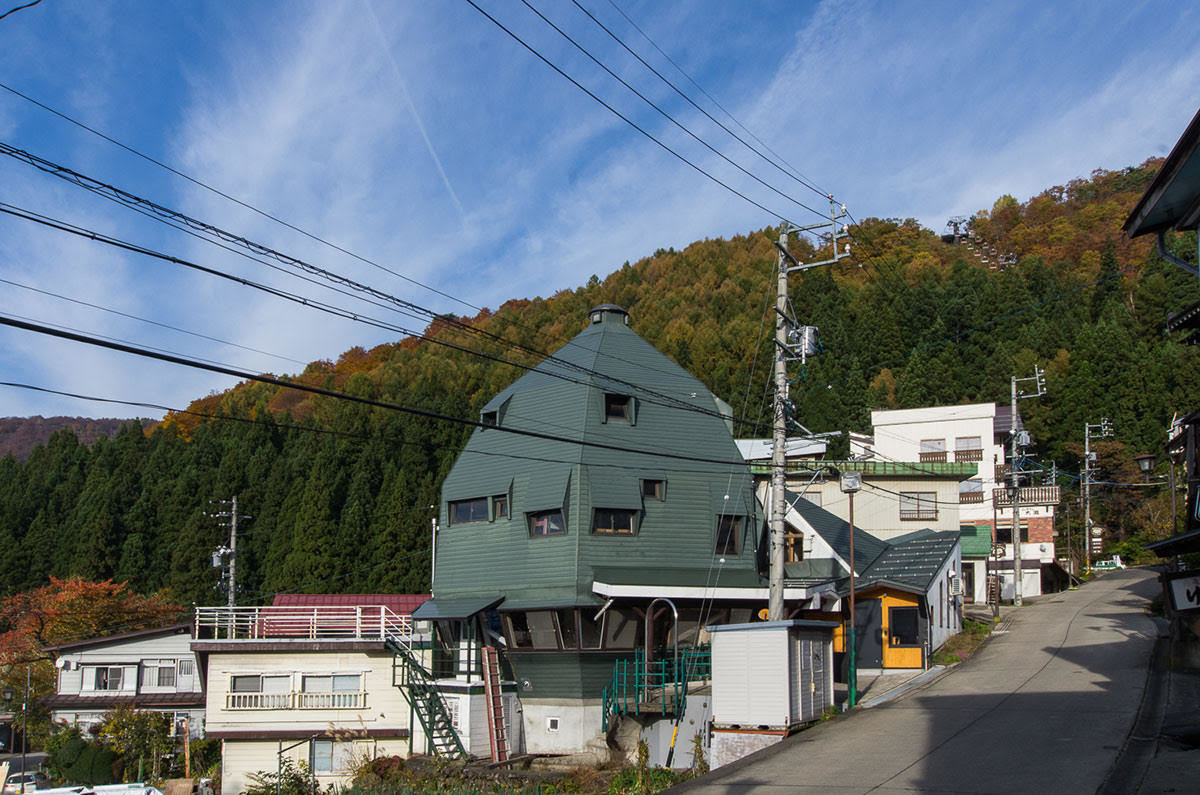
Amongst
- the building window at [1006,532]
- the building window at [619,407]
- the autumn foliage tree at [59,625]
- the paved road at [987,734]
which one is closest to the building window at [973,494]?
the building window at [1006,532]

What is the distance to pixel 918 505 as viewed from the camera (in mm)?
45438

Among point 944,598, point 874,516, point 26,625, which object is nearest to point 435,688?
point 944,598

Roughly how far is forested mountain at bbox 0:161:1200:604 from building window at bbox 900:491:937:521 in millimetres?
11199

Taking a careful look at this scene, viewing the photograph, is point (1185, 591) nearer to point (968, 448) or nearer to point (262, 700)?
point (262, 700)

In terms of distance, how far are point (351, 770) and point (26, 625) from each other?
34.7 meters

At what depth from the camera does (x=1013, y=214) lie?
5797 inches

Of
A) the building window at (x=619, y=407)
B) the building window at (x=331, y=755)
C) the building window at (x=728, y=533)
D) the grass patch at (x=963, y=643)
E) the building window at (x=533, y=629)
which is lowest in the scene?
the building window at (x=331, y=755)

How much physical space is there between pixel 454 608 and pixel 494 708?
3211mm

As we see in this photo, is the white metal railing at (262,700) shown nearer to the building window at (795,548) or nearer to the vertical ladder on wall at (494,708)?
the vertical ladder on wall at (494,708)

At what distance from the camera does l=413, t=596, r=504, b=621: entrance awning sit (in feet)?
95.9

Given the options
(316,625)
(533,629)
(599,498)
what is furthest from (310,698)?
(599,498)

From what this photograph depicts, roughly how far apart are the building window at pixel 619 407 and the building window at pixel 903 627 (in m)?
9.96

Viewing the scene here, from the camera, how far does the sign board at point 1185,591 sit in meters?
11.9

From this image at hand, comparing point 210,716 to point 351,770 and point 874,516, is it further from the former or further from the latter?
point 874,516
